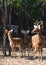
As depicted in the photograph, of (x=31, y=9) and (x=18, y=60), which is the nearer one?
(x=18, y=60)

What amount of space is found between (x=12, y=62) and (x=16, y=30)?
791cm

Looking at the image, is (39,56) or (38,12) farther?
(38,12)

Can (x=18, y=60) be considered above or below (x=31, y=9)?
below

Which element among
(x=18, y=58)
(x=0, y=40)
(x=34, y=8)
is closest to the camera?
(x=18, y=58)

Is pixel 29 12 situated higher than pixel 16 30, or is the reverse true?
pixel 29 12

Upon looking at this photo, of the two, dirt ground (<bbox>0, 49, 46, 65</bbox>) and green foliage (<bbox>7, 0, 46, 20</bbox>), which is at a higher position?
green foliage (<bbox>7, 0, 46, 20</bbox>)

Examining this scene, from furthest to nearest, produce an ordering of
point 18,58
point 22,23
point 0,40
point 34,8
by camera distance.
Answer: point 22,23 → point 0,40 → point 34,8 → point 18,58

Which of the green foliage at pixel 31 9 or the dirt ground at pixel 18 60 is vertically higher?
the green foliage at pixel 31 9

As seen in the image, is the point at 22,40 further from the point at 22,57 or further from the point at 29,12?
the point at 29,12

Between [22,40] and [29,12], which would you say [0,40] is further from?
[22,40]

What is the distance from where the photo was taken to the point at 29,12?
16.4 metres

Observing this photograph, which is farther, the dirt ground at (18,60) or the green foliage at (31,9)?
the green foliage at (31,9)

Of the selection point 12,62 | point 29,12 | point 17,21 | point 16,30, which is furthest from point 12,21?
point 12,62

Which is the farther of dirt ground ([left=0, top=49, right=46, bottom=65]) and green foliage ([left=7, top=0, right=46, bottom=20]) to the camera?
green foliage ([left=7, top=0, right=46, bottom=20])
